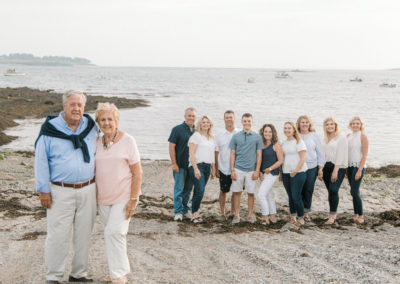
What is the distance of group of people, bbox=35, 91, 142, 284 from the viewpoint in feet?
13.0

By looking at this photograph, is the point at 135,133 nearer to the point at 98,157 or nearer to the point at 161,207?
the point at 161,207

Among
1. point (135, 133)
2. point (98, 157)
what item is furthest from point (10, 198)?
point (135, 133)

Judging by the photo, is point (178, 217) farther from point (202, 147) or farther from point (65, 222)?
point (65, 222)

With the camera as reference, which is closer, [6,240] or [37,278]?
[37,278]

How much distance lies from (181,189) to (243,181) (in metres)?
1.16

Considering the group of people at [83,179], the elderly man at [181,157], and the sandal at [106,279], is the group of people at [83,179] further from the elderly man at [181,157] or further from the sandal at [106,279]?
the elderly man at [181,157]

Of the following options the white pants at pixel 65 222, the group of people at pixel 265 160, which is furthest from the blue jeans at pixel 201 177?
the white pants at pixel 65 222

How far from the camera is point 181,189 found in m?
7.34

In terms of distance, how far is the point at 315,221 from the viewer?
24.9 ft

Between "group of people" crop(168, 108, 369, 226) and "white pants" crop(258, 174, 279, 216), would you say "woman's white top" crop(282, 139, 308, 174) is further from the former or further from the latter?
"white pants" crop(258, 174, 279, 216)

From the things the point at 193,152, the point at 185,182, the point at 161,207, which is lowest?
the point at 161,207

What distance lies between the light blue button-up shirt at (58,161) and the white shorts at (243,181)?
3487 mm

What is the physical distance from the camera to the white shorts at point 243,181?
22.9 ft

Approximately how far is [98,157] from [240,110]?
3212cm
